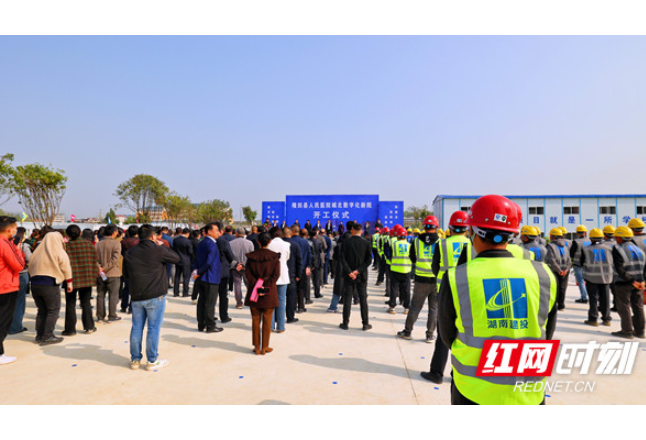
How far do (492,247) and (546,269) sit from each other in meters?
0.28

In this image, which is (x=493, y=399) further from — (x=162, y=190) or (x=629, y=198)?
(x=162, y=190)

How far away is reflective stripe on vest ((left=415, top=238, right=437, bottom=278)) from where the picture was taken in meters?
5.29

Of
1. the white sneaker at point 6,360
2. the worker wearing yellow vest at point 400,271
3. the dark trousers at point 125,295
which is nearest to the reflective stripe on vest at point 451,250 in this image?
the worker wearing yellow vest at point 400,271

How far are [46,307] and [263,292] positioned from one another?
348cm

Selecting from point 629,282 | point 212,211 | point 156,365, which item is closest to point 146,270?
point 156,365

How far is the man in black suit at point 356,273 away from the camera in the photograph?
5.92 m

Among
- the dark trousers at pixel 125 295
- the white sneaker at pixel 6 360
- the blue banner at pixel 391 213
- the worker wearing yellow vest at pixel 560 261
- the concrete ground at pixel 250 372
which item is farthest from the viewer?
the blue banner at pixel 391 213

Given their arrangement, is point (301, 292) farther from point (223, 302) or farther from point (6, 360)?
point (6, 360)

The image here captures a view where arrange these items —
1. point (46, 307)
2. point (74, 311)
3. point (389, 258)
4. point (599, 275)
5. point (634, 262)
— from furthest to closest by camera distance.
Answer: point (389, 258) < point (599, 275) < point (74, 311) < point (634, 262) < point (46, 307)

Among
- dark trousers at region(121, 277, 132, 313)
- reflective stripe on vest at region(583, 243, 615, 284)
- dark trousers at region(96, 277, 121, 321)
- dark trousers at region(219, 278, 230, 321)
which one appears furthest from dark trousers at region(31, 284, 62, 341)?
reflective stripe on vest at region(583, 243, 615, 284)

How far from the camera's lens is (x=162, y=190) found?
39.3 meters

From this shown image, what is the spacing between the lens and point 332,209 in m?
23.3

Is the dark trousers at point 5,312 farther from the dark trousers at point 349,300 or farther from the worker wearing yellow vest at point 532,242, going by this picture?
the worker wearing yellow vest at point 532,242
